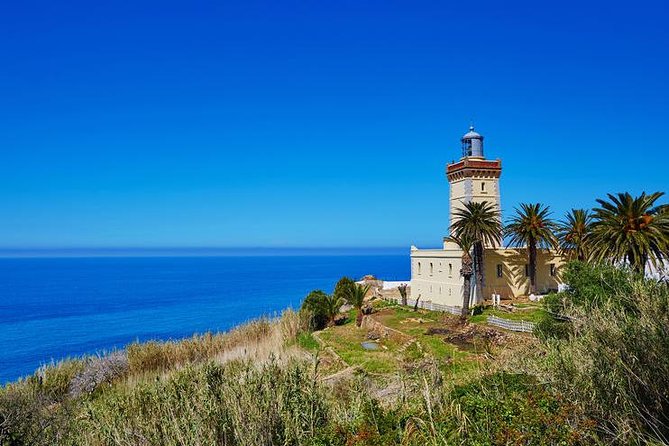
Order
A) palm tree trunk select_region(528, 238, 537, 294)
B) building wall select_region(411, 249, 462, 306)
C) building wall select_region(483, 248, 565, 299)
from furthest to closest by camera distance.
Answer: building wall select_region(411, 249, 462, 306) < building wall select_region(483, 248, 565, 299) < palm tree trunk select_region(528, 238, 537, 294)

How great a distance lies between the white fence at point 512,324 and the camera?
22.2m

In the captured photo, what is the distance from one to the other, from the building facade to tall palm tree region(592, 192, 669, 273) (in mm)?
11805

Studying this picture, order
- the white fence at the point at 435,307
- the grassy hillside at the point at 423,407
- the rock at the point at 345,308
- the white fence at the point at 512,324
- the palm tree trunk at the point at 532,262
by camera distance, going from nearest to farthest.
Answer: the grassy hillside at the point at 423,407
the white fence at the point at 512,324
the white fence at the point at 435,307
the palm tree trunk at the point at 532,262
the rock at the point at 345,308

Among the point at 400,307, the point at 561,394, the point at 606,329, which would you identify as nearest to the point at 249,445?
the point at 561,394

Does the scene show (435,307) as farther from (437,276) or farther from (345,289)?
(345,289)

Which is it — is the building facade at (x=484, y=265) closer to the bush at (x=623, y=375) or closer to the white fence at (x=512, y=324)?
the white fence at (x=512, y=324)

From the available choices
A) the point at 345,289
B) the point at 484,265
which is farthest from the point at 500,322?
the point at 345,289

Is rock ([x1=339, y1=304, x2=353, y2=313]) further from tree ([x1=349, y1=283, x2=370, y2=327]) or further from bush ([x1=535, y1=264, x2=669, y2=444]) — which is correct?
bush ([x1=535, y1=264, x2=669, y2=444])

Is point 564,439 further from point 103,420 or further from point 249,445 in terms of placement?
point 103,420

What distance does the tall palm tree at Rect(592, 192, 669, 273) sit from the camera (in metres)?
19.0

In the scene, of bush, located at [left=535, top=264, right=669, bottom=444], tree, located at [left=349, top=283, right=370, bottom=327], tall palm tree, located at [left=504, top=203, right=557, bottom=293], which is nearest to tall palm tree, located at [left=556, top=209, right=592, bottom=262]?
tall palm tree, located at [left=504, top=203, right=557, bottom=293]

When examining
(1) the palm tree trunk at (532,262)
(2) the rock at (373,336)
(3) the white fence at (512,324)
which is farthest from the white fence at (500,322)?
(2) the rock at (373,336)

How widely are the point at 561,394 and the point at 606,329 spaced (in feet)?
5.20

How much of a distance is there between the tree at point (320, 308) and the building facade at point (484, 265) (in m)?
7.51
